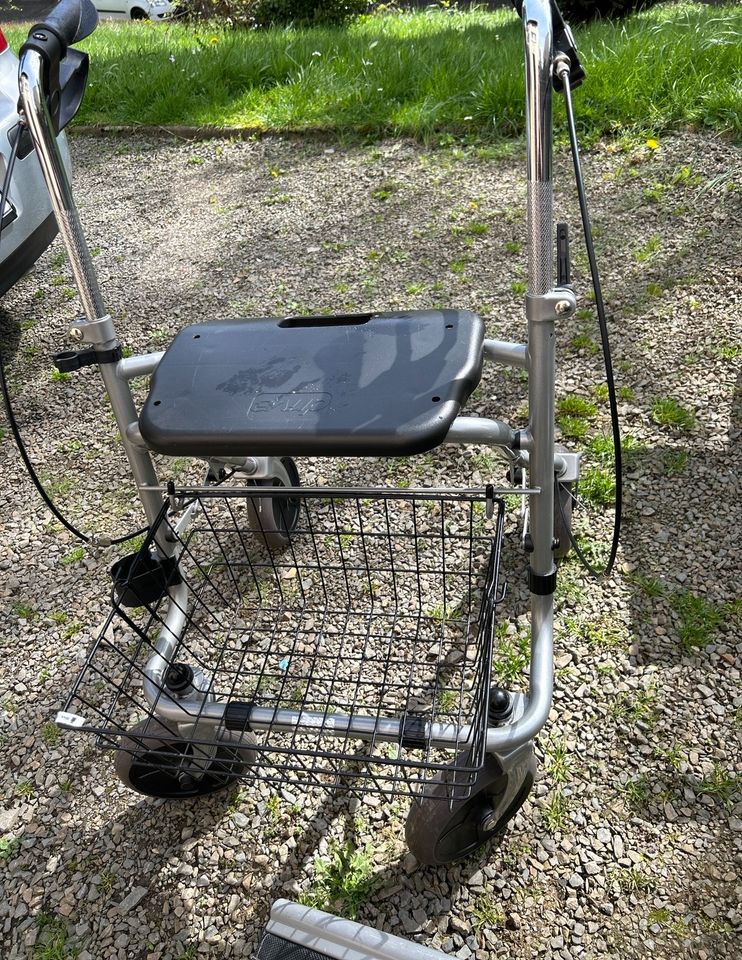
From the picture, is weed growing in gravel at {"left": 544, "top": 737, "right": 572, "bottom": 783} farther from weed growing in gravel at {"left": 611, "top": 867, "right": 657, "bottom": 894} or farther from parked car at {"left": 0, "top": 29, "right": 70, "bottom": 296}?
parked car at {"left": 0, "top": 29, "right": 70, "bottom": 296}

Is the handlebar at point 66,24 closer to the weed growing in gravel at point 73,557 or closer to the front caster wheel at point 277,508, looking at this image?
the front caster wheel at point 277,508

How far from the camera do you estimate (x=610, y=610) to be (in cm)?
203

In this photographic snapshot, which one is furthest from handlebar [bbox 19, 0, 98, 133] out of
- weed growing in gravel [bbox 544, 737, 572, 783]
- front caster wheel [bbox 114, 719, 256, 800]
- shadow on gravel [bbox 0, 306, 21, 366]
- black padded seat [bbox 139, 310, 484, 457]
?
shadow on gravel [bbox 0, 306, 21, 366]

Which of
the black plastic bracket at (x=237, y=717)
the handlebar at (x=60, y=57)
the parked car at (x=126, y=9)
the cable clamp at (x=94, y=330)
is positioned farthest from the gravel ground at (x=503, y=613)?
the parked car at (x=126, y=9)

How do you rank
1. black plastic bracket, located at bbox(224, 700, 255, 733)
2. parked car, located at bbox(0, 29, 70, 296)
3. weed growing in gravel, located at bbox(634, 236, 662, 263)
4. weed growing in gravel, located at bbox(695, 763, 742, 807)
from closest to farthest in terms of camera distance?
black plastic bracket, located at bbox(224, 700, 255, 733) < weed growing in gravel, located at bbox(695, 763, 742, 807) < parked car, located at bbox(0, 29, 70, 296) < weed growing in gravel, located at bbox(634, 236, 662, 263)

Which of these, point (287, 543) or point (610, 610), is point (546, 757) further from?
point (287, 543)

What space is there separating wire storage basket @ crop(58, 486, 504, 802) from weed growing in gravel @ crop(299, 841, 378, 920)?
0.15 meters

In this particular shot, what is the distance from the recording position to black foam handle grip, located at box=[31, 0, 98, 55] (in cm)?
131

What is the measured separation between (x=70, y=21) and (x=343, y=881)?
1683mm

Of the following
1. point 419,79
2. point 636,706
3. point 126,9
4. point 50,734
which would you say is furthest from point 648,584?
point 126,9

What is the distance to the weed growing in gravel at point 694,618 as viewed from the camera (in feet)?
6.36

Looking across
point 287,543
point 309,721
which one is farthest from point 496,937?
point 287,543

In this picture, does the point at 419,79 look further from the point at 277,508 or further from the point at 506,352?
the point at 506,352

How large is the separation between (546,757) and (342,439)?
96cm
